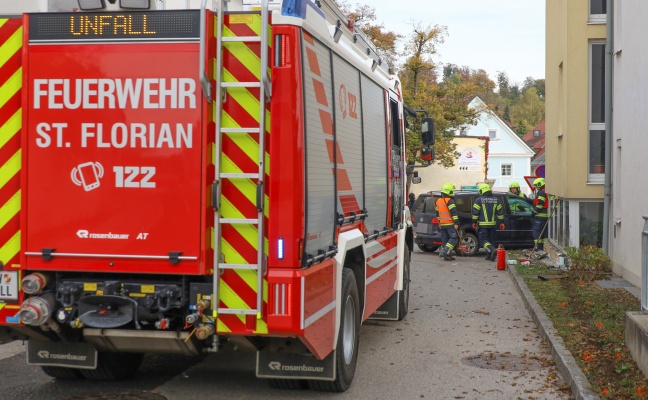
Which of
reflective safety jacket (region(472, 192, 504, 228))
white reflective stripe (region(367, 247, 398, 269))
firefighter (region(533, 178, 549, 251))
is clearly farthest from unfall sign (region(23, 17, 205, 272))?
firefighter (region(533, 178, 549, 251))

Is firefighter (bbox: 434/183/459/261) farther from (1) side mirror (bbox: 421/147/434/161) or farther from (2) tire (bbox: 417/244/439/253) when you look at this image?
(1) side mirror (bbox: 421/147/434/161)

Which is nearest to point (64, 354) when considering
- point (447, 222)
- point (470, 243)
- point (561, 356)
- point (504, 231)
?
point (561, 356)

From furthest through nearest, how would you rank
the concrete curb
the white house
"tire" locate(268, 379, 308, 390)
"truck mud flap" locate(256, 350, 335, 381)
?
1. the white house
2. "tire" locate(268, 379, 308, 390)
3. the concrete curb
4. "truck mud flap" locate(256, 350, 335, 381)

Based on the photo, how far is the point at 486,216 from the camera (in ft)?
74.2

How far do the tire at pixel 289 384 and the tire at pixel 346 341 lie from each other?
75mm

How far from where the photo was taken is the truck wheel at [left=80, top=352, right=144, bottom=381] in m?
7.34

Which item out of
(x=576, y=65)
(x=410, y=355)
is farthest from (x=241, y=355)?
(x=576, y=65)

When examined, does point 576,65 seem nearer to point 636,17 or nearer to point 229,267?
point 636,17

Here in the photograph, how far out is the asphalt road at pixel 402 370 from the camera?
7164 mm

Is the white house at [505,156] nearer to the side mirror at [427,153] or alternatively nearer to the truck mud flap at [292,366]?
the side mirror at [427,153]

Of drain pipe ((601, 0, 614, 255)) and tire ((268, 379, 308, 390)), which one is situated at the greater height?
drain pipe ((601, 0, 614, 255))

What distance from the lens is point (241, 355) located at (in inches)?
348

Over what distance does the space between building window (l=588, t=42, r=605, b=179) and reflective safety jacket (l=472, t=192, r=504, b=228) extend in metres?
3.93

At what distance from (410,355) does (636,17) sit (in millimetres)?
8393
